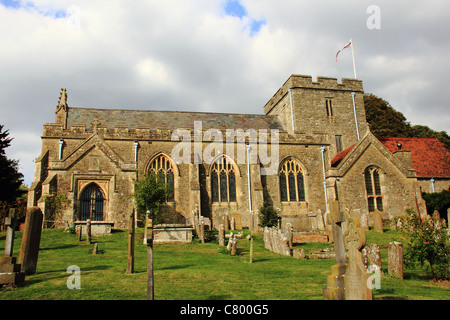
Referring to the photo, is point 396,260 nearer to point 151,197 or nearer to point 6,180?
point 151,197

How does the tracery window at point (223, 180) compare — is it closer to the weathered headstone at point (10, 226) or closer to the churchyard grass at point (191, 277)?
the churchyard grass at point (191, 277)

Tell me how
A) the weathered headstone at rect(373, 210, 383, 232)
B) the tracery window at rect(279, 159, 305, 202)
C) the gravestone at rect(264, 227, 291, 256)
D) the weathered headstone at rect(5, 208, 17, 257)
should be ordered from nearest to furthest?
the weathered headstone at rect(5, 208, 17, 257)
the gravestone at rect(264, 227, 291, 256)
the weathered headstone at rect(373, 210, 383, 232)
the tracery window at rect(279, 159, 305, 202)

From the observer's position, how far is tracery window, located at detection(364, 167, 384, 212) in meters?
26.7

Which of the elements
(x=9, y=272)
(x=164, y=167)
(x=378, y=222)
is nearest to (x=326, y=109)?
(x=378, y=222)

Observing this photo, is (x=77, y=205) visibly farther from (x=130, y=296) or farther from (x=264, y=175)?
(x=130, y=296)

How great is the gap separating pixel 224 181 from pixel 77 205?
33.4 ft

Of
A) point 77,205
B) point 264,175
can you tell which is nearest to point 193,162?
point 264,175

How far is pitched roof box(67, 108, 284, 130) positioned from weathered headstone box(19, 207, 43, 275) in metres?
16.2

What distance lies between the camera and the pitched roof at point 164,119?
2800 centimetres

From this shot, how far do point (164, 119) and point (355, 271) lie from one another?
24713mm

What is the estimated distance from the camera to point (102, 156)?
2309 cm

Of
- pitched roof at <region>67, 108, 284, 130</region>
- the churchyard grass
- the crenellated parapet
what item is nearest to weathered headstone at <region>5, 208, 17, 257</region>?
the churchyard grass

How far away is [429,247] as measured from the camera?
10.5 meters

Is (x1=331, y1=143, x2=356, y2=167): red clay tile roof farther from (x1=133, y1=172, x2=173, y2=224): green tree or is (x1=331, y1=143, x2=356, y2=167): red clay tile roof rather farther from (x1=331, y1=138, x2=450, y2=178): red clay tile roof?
(x1=133, y1=172, x2=173, y2=224): green tree
